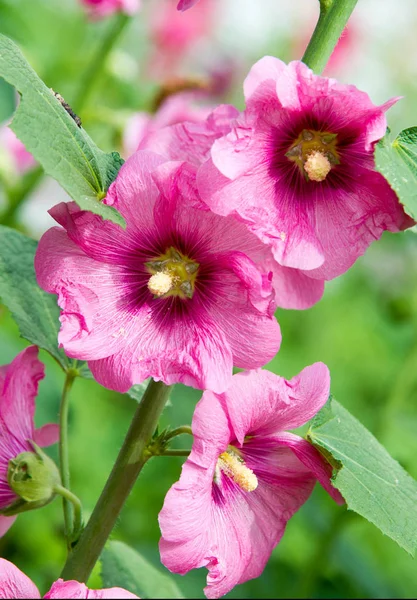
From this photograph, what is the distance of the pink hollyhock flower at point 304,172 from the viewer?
79 centimetres

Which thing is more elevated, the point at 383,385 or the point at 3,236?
the point at 3,236

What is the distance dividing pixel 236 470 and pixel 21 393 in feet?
0.82

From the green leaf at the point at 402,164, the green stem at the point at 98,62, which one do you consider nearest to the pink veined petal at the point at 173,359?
the green leaf at the point at 402,164

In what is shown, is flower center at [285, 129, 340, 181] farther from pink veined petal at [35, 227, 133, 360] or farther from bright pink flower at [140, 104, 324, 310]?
pink veined petal at [35, 227, 133, 360]

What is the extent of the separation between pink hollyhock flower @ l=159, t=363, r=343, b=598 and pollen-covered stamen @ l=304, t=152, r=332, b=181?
186mm

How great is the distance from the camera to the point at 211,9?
389 centimetres

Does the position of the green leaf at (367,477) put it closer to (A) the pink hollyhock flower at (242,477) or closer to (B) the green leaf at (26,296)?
(A) the pink hollyhock flower at (242,477)

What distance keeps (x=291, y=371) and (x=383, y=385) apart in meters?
0.46

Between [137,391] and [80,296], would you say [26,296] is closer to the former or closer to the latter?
[137,391]

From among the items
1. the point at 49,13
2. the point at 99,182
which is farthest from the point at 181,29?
the point at 99,182

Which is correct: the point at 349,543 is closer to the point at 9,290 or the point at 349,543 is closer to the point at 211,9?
the point at 9,290

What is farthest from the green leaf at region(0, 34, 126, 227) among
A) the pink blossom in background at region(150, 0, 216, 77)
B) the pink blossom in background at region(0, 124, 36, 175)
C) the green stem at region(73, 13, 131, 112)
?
the pink blossom in background at region(150, 0, 216, 77)

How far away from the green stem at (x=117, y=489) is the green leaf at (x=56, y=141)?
9.1 inches

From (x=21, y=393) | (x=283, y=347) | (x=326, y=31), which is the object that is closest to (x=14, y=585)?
(x=21, y=393)
